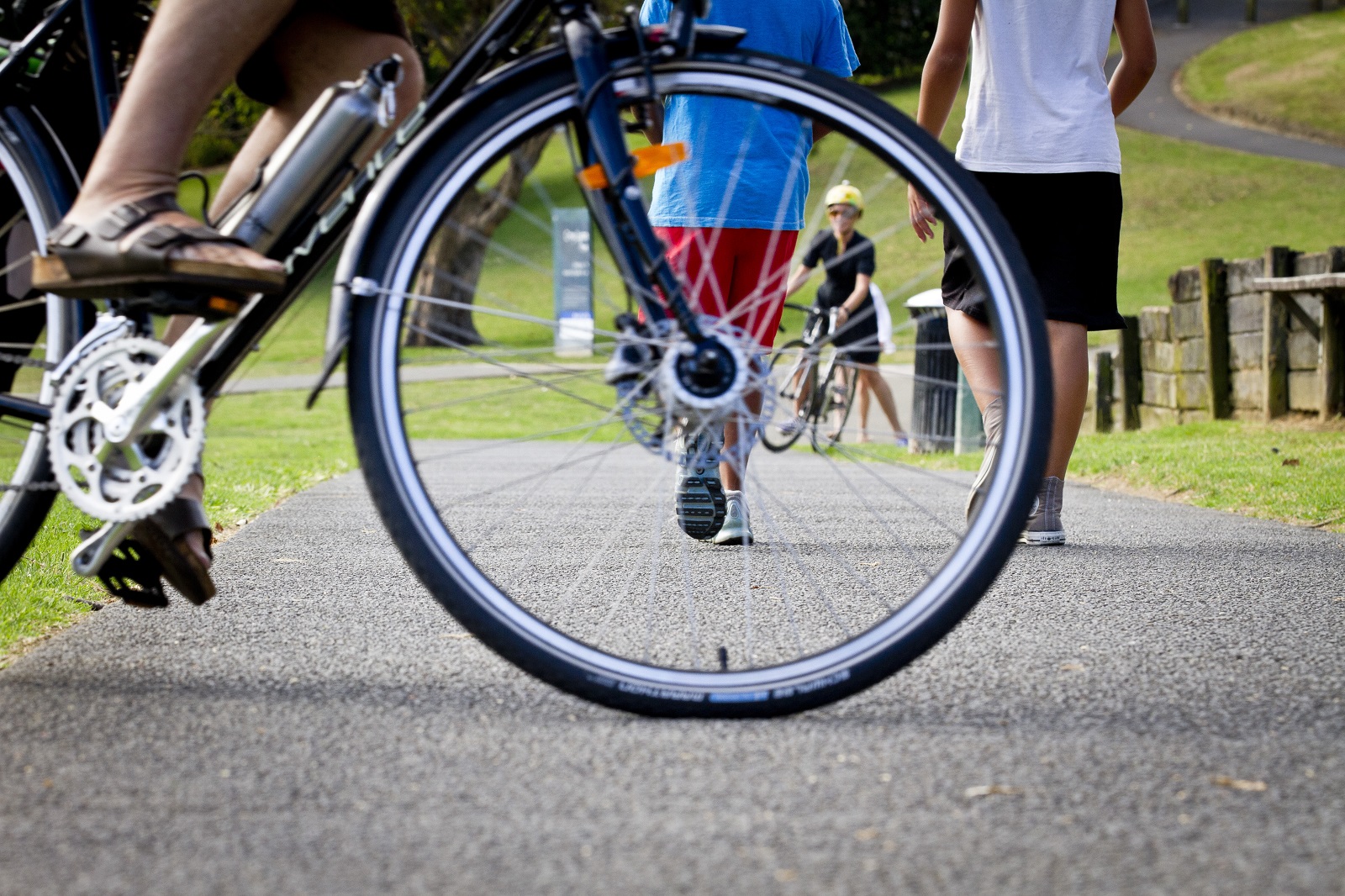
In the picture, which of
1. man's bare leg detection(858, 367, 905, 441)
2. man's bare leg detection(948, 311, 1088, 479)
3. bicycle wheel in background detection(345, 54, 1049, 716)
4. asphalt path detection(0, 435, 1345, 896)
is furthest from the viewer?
man's bare leg detection(858, 367, 905, 441)

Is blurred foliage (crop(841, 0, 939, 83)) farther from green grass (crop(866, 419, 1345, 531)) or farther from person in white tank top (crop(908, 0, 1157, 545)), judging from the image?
person in white tank top (crop(908, 0, 1157, 545))

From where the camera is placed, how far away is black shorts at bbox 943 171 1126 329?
383 cm

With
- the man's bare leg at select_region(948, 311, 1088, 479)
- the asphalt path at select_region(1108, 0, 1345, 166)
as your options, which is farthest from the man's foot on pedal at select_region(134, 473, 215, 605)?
the asphalt path at select_region(1108, 0, 1345, 166)

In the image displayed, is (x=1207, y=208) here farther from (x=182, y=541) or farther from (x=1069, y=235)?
(x=182, y=541)

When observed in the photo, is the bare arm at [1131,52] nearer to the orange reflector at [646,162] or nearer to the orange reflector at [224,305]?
the orange reflector at [646,162]

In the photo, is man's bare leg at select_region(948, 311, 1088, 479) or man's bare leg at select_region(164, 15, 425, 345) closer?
man's bare leg at select_region(164, 15, 425, 345)

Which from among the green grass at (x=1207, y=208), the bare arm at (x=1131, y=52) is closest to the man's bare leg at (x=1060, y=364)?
the bare arm at (x=1131, y=52)

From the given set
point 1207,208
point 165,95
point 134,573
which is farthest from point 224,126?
point 165,95

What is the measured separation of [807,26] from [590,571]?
5.59ft

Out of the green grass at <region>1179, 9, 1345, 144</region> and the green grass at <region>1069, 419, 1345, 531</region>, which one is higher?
the green grass at <region>1179, 9, 1345, 144</region>

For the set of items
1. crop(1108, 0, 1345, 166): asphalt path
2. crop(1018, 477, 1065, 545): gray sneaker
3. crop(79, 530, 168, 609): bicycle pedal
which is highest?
crop(1108, 0, 1345, 166): asphalt path

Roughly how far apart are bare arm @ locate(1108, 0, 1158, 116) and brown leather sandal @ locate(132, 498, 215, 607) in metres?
2.93

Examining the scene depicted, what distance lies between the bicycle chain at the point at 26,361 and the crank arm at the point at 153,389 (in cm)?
33

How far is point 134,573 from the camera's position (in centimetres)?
233
